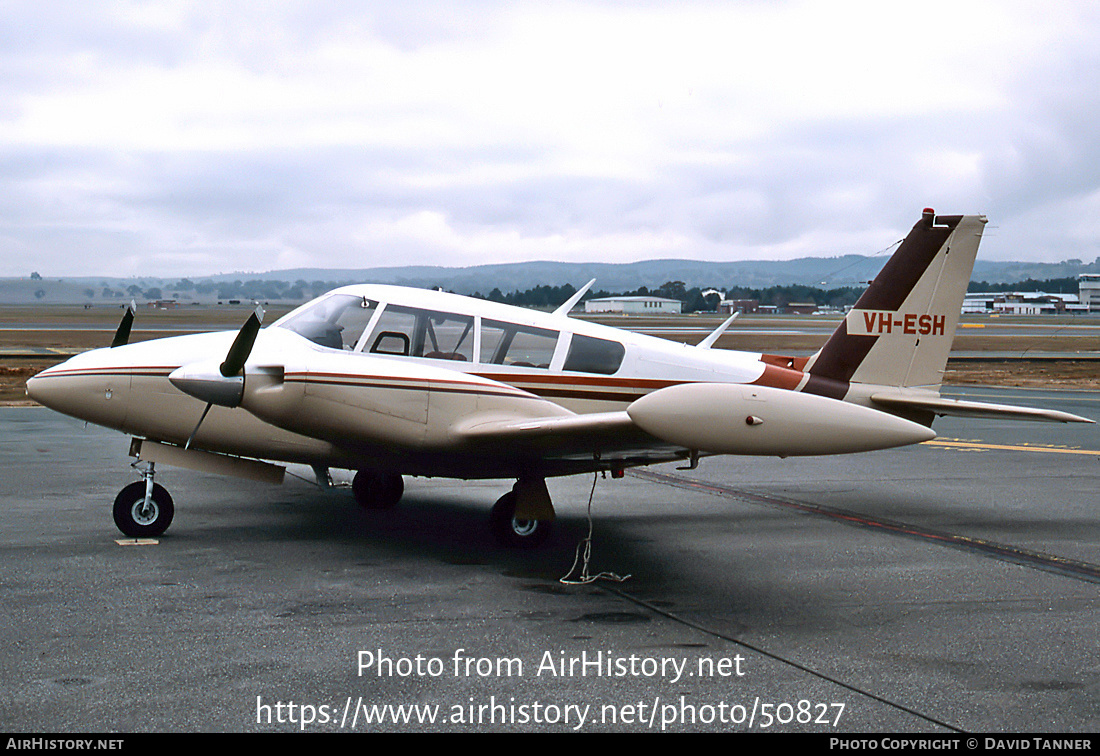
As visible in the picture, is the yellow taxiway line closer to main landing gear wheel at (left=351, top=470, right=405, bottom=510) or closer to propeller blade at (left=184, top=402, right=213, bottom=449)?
main landing gear wheel at (left=351, top=470, right=405, bottom=510)

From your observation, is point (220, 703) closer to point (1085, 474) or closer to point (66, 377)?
point (66, 377)

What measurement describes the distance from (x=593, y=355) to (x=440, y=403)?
2.07 metres

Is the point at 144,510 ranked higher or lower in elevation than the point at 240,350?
lower

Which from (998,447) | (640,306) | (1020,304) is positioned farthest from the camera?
(1020,304)

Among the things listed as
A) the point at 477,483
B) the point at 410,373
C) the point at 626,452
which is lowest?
the point at 477,483

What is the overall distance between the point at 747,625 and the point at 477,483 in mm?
6643

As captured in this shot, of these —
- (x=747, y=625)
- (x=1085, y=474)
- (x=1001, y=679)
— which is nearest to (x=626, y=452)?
(x=747, y=625)

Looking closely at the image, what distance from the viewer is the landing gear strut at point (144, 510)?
349 inches

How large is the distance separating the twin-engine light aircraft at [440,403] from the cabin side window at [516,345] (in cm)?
2

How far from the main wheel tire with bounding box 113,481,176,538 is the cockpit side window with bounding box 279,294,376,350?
1981 millimetres

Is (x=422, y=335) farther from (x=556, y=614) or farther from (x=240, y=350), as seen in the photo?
(x=556, y=614)

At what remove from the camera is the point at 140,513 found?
891cm

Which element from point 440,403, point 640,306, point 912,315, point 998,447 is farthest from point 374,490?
point 640,306

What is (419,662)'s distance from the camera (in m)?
5.71
